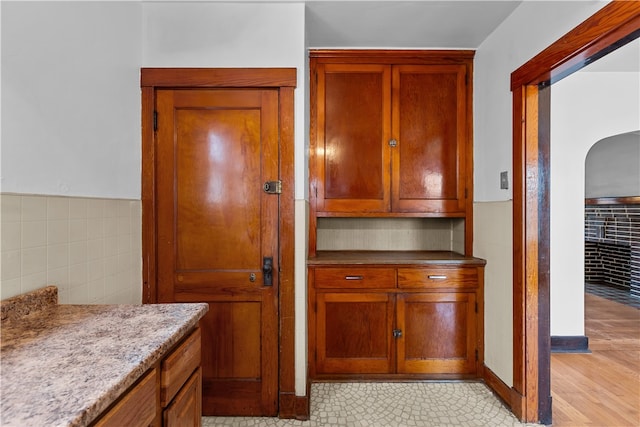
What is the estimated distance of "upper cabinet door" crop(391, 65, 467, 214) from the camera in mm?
2373

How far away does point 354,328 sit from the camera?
7.23 feet

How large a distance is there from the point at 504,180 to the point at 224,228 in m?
1.77

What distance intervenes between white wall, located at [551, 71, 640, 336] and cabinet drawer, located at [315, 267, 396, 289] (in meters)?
1.65

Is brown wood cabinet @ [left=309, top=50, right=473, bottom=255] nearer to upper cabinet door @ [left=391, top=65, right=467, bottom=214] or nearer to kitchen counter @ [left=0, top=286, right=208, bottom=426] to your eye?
upper cabinet door @ [left=391, top=65, right=467, bottom=214]

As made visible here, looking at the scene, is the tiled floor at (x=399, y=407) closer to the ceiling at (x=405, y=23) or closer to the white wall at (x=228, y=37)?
the white wall at (x=228, y=37)

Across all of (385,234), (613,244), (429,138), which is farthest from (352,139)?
(613,244)

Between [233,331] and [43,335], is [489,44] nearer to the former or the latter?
[233,331]

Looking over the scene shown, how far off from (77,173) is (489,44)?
2.58 m

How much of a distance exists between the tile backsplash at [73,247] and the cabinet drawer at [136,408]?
0.63 metres

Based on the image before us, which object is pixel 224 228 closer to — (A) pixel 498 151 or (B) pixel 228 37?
(B) pixel 228 37

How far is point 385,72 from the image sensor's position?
2.36 meters

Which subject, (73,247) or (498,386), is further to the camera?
(498,386)

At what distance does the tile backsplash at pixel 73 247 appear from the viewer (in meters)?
1.08

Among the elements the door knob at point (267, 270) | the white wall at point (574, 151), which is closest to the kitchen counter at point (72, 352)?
the door knob at point (267, 270)
